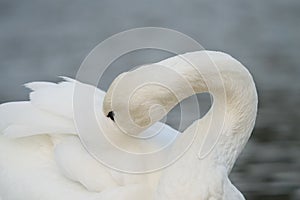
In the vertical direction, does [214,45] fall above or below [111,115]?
below

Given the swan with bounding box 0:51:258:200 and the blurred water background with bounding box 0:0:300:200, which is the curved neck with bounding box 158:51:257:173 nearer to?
the swan with bounding box 0:51:258:200

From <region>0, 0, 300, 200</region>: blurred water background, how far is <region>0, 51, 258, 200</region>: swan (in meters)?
1.05

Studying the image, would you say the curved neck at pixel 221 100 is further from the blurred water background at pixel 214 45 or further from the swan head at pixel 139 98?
the blurred water background at pixel 214 45

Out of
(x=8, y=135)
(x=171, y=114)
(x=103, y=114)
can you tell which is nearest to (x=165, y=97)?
(x=103, y=114)

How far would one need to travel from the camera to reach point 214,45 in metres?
5.01

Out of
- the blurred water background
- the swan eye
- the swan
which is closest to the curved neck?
the swan

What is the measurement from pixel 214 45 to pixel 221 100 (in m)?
2.59

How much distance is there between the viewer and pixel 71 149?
2424 millimetres

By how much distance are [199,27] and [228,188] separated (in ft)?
9.60

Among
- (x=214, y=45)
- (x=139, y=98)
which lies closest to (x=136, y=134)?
(x=139, y=98)

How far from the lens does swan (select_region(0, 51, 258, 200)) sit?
2.21m

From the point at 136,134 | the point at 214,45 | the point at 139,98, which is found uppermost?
the point at 139,98

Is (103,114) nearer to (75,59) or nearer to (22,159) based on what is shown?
(22,159)

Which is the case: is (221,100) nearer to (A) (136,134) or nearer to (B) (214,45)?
(A) (136,134)
